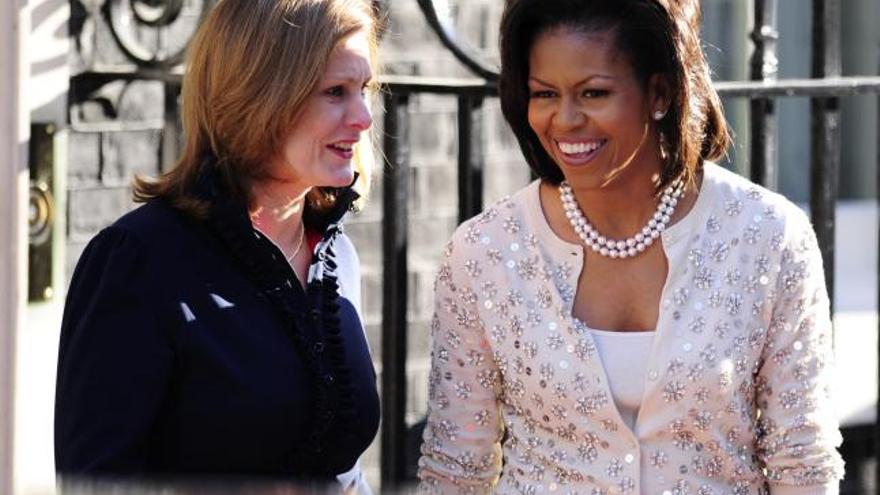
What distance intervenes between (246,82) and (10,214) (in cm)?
94

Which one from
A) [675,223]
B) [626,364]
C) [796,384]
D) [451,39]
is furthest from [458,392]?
[451,39]

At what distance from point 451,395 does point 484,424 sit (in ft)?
0.26

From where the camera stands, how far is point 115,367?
114 inches

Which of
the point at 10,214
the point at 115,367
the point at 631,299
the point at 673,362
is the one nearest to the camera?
the point at 10,214

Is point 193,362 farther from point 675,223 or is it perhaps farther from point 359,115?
point 675,223

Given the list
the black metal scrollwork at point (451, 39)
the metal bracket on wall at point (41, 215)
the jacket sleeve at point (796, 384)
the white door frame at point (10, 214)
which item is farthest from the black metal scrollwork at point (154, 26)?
the white door frame at point (10, 214)

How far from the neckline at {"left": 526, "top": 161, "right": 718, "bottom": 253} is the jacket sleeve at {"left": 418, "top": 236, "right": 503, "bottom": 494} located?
0.48 feet

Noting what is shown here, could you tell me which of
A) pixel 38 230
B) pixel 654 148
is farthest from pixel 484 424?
pixel 38 230

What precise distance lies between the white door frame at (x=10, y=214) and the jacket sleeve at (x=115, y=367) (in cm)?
69

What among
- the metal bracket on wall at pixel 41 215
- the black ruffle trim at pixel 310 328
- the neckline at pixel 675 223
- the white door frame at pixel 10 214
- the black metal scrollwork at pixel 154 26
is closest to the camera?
the white door frame at pixel 10 214

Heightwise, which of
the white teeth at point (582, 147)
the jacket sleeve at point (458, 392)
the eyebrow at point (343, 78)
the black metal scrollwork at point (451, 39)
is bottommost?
the jacket sleeve at point (458, 392)

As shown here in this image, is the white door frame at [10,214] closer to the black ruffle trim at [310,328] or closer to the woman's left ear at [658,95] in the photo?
the black ruffle trim at [310,328]

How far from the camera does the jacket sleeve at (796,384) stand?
3.31 meters

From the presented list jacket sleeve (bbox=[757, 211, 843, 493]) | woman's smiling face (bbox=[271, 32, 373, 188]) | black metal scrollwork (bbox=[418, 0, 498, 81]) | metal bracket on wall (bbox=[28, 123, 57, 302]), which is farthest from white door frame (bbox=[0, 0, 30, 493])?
black metal scrollwork (bbox=[418, 0, 498, 81])
